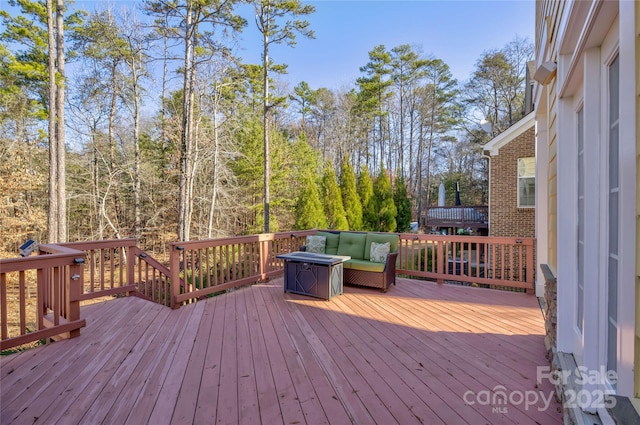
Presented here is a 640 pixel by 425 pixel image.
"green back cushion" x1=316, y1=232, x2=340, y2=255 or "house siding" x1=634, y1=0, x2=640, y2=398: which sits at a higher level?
"house siding" x1=634, y1=0, x2=640, y2=398

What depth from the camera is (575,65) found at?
179cm

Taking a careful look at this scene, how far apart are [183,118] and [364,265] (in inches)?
329

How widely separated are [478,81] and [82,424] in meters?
21.4

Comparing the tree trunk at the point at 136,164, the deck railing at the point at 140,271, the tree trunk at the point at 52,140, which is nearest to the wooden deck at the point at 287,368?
the deck railing at the point at 140,271

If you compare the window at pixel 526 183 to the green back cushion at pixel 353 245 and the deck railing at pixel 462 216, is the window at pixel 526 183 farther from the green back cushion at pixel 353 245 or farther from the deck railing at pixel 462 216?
the green back cushion at pixel 353 245

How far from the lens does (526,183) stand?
29.5 ft

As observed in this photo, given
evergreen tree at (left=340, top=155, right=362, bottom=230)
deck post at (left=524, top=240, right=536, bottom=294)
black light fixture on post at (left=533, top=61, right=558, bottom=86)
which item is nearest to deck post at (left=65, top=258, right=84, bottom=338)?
black light fixture on post at (left=533, top=61, right=558, bottom=86)

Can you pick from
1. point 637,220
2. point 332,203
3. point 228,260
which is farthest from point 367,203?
point 637,220

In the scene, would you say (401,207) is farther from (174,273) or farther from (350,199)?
(174,273)

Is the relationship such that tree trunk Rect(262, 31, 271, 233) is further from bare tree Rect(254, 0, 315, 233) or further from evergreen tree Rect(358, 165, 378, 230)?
evergreen tree Rect(358, 165, 378, 230)

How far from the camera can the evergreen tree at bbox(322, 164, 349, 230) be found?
13422 mm

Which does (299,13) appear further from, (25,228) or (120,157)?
(25,228)

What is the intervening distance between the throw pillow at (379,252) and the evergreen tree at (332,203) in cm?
804

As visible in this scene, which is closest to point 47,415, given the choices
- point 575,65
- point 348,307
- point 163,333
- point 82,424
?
point 82,424
